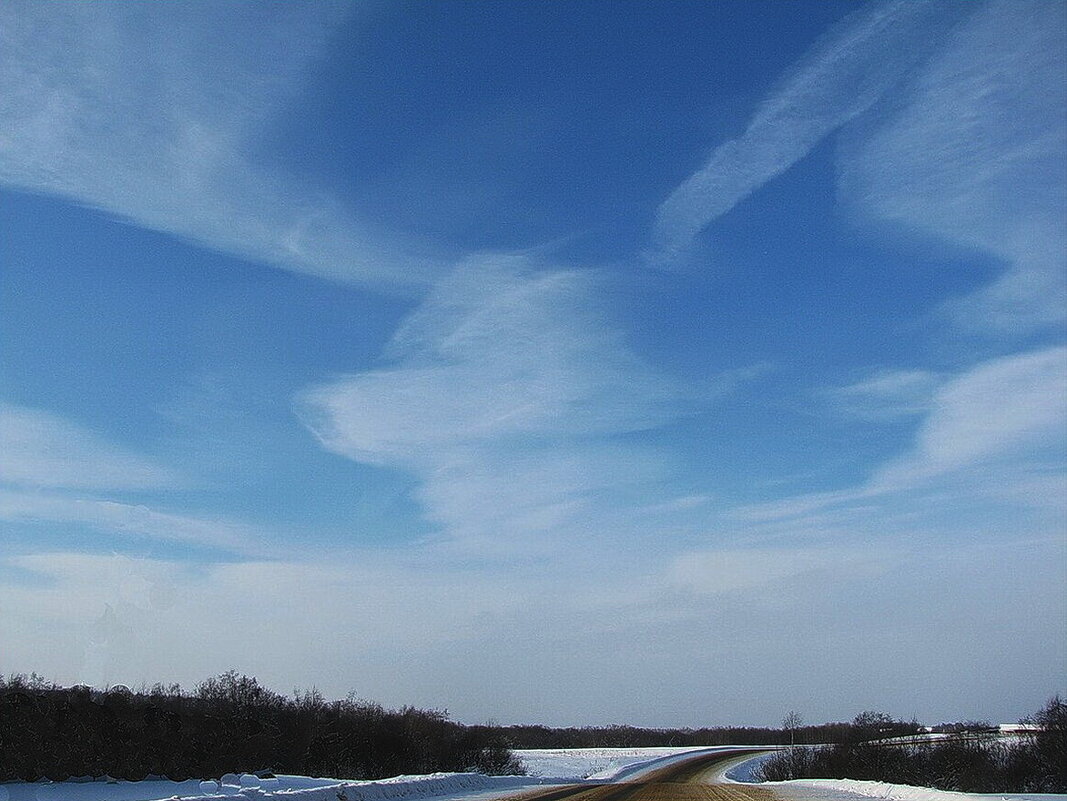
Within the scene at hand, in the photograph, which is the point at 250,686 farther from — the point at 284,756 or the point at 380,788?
the point at 380,788

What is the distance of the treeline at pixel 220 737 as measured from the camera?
34281mm

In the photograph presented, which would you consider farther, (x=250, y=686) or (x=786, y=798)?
(x=250, y=686)

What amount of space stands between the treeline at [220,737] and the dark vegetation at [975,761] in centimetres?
2540

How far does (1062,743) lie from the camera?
37344 millimetres

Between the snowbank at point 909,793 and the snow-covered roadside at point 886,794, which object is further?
the snow-covered roadside at point 886,794

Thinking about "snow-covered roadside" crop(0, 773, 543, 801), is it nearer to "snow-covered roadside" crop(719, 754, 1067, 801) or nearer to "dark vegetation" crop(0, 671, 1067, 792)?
"dark vegetation" crop(0, 671, 1067, 792)

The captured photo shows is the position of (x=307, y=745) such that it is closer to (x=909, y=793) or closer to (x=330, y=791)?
(x=330, y=791)

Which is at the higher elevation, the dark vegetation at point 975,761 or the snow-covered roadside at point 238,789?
the snow-covered roadside at point 238,789

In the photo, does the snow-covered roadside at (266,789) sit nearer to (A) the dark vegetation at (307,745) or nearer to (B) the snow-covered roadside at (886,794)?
(A) the dark vegetation at (307,745)

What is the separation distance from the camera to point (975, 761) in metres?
39.1

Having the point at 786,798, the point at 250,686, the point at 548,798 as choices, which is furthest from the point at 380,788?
the point at 250,686

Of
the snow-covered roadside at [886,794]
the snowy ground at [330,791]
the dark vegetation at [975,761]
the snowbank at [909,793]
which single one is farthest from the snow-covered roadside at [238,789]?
the dark vegetation at [975,761]

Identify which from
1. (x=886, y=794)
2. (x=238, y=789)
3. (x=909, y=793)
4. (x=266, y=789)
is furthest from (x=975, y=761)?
(x=238, y=789)

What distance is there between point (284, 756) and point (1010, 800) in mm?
34652
